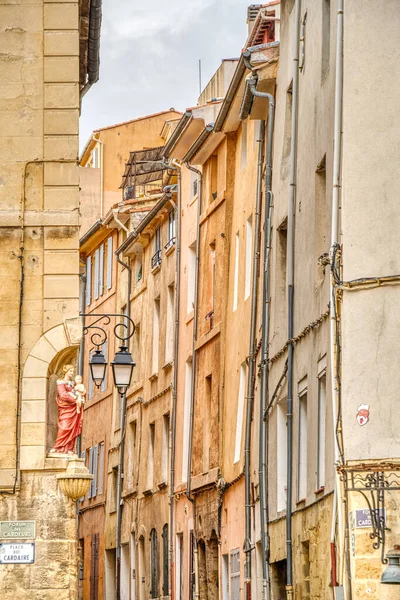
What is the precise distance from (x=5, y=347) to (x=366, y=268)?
6737 mm

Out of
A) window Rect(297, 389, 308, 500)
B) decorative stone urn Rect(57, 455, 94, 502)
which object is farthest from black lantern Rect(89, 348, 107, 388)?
window Rect(297, 389, 308, 500)

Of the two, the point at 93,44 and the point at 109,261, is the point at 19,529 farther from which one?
the point at 109,261

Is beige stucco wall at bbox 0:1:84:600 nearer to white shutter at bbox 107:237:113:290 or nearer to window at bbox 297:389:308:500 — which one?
window at bbox 297:389:308:500

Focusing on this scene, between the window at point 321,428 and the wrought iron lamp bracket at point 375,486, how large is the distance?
8.04 feet

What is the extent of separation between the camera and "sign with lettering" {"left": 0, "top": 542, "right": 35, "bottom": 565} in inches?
883

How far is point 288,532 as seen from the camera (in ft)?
75.0

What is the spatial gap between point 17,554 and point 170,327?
17892 mm

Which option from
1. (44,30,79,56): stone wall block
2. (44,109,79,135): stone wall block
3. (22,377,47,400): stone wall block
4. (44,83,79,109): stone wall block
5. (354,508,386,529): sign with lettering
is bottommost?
(354,508,386,529): sign with lettering

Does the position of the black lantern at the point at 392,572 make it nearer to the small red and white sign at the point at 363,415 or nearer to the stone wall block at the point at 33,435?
the small red and white sign at the point at 363,415

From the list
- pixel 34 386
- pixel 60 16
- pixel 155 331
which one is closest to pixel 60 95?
pixel 60 16

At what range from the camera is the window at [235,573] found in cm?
2919

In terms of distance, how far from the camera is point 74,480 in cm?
2259

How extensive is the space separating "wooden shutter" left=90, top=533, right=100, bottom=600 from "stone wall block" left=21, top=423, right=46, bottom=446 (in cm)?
2325

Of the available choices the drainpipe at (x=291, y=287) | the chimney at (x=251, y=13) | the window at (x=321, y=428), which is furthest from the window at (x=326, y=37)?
the chimney at (x=251, y=13)
